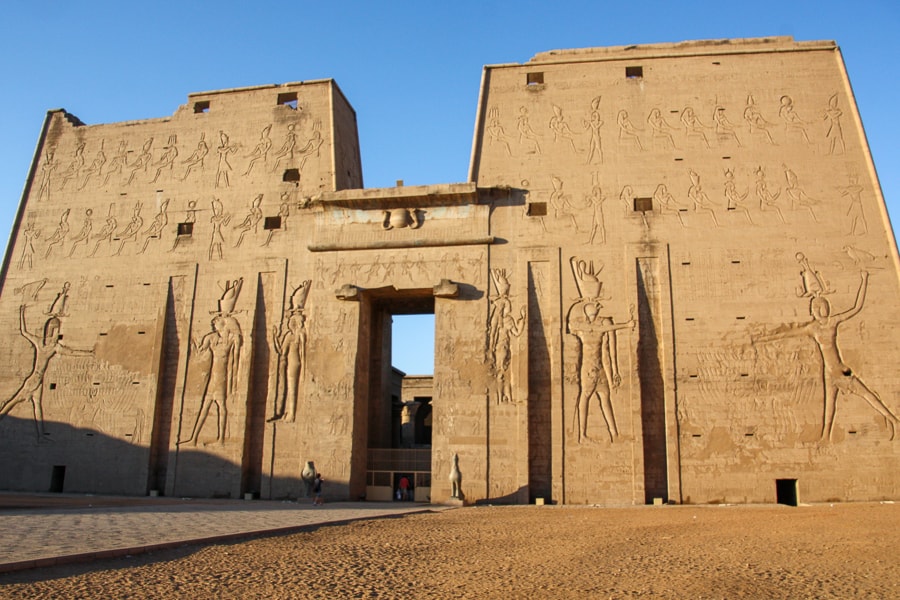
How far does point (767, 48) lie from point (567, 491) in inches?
456

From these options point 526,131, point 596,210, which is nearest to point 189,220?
point 526,131

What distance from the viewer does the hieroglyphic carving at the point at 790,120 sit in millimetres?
17228

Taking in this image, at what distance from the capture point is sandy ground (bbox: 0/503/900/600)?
5293 millimetres

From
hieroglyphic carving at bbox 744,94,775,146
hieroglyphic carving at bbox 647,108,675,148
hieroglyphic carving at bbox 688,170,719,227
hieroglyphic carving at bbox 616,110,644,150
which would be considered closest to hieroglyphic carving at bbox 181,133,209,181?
hieroglyphic carving at bbox 616,110,644,150

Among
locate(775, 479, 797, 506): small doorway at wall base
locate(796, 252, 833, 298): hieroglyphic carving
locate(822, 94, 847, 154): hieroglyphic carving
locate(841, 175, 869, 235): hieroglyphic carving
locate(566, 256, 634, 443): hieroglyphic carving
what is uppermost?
locate(822, 94, 847, 154): hieroglyphic carving

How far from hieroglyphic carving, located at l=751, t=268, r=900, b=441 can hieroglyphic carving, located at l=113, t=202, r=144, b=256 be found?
50.3 feet

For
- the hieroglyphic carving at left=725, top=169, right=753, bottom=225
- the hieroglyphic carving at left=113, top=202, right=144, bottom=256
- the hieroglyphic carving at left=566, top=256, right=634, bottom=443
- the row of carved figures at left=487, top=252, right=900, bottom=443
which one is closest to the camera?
the row of carved figures at left=487, top=252, right=900, bottom=443

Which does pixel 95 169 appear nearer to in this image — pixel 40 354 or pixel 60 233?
Result: pixel 60 233

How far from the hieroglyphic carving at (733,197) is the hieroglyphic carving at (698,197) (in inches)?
15.4

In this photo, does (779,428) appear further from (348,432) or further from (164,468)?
(164,468)

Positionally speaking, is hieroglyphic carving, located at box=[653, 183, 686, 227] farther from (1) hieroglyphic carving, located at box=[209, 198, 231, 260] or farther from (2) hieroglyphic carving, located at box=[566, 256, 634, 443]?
(1) hieroglyphic carving, located at box=[209, 198, 231, 260]

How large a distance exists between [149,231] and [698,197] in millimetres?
13763

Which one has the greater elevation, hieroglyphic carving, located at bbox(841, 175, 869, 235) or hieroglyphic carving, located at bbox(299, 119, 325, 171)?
hieroglyphic carving, located at bbox(299, 119, 325, 171)

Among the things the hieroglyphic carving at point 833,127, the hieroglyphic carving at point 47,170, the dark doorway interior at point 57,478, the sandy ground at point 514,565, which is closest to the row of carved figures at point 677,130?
the hieroglyphic carving at point 833,127
